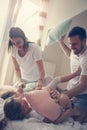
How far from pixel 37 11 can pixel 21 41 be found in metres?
0.98

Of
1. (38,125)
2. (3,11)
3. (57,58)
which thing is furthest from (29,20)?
(38,125)

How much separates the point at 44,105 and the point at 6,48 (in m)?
1.48

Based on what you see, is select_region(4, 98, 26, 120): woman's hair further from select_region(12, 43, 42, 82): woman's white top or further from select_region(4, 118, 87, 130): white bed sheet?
select_region(12, 43, 42, 82): woman's white top

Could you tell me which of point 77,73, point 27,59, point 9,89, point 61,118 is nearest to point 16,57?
point 27,59

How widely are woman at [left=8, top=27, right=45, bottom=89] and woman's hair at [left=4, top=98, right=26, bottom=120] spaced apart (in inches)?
17.6

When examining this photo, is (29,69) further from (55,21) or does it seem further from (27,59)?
(55,21)

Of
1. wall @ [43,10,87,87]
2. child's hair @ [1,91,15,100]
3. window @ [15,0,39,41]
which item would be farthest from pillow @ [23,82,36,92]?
window @ [15,0,39,41]

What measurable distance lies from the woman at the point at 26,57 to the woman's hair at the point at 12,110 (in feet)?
1.46

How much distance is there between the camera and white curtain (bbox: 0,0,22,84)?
282cm

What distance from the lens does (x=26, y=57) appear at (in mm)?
2166

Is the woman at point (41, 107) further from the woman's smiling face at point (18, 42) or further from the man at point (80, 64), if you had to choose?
the woman's smiling face at point (18, 42)

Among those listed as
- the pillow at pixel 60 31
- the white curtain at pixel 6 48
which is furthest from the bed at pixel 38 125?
the white curtain at pixel 6 48

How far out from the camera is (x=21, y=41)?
2.05m

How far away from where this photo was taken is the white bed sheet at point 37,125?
60.4 inches
